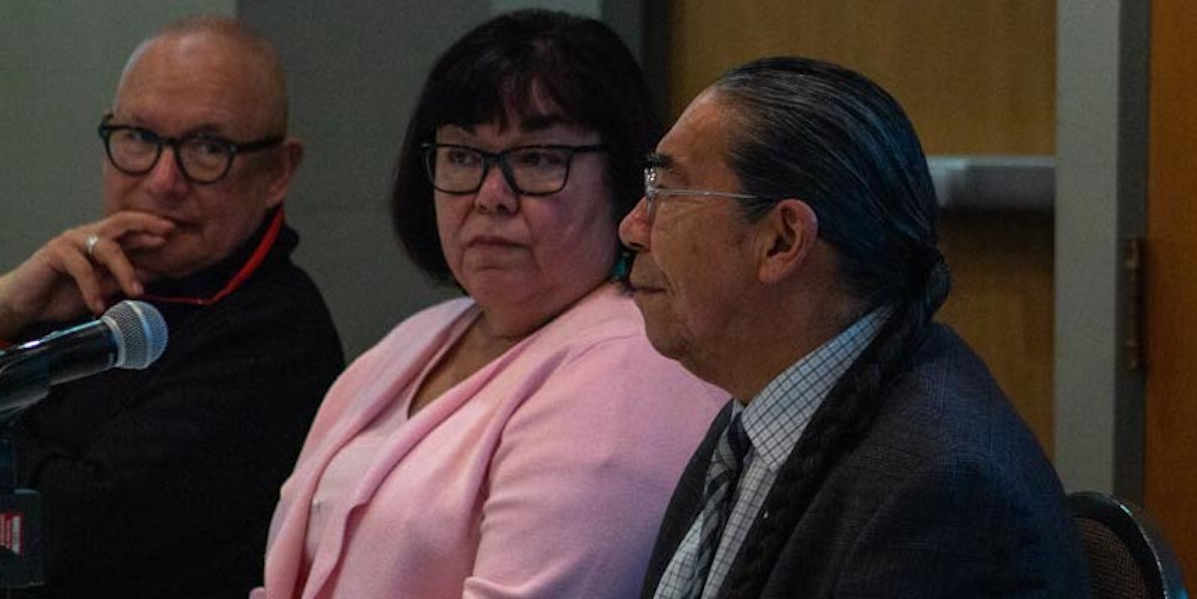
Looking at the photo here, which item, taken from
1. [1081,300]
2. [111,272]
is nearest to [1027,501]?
[1081,300]

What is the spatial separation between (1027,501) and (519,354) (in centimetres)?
99

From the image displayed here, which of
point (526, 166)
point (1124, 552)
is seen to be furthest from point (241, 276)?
point (1124, 552)

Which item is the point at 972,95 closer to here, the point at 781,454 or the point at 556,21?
the point at 556,21

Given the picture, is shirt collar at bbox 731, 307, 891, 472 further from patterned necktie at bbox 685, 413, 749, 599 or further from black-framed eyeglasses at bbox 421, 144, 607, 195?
black-framed eyeglasses at bbox 421, 144, 607, 195

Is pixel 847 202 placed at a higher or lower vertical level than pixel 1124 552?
higher

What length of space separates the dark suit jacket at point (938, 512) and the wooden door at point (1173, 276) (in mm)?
1161

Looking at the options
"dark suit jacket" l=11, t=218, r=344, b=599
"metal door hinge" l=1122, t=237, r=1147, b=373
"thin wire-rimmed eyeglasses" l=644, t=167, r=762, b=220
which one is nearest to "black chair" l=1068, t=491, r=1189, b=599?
"thin wire-rimmed eyeglasses" l=644, t=167, r=762, b=220

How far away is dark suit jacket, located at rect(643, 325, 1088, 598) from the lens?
5.02 feet

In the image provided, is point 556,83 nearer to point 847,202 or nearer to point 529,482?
point 529,482

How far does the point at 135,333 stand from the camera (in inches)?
75.0

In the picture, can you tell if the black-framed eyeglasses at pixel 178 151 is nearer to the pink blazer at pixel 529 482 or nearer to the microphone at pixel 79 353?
the pink blazer at pixel 529 482

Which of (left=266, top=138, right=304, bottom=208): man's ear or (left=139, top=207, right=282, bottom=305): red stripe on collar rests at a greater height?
(left=266, top=138, right=304, bottom=208): man's ear

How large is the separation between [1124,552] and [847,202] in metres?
0.43

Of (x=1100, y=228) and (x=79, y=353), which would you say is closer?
(x=79, y=353)
